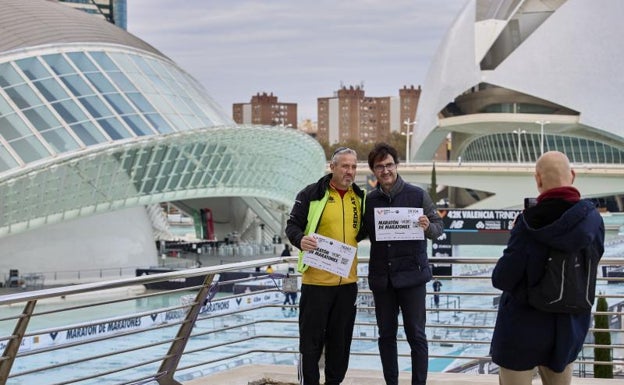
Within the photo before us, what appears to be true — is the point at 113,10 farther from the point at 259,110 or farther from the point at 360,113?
the point at 360,113

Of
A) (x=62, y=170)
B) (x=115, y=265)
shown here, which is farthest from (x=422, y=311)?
(x=115, y=265)

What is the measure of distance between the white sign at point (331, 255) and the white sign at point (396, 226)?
23 centimetres

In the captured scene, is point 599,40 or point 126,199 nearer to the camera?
point 126,199

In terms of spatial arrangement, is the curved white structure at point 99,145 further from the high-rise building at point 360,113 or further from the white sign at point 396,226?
the high-rise building at point 360,113

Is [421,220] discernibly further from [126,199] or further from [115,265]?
[115,265]

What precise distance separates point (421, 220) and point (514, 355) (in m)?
1.66

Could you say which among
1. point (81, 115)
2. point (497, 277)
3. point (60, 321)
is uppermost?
point (81, 115)

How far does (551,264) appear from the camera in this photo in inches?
178

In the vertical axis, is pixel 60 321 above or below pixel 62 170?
below

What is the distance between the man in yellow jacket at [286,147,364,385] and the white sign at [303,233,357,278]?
0.06 metres

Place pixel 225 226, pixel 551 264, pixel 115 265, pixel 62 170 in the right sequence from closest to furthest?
pixel 551 264
pixel 62 170
pixel 115 265
pixel 225 226

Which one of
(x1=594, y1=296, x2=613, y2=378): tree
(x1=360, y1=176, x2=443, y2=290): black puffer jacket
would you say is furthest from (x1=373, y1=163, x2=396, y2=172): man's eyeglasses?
(x1=594, y1=296, x2=613, y2=378): tree

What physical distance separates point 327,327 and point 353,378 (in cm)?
76

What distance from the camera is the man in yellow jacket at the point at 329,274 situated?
6145 mm
